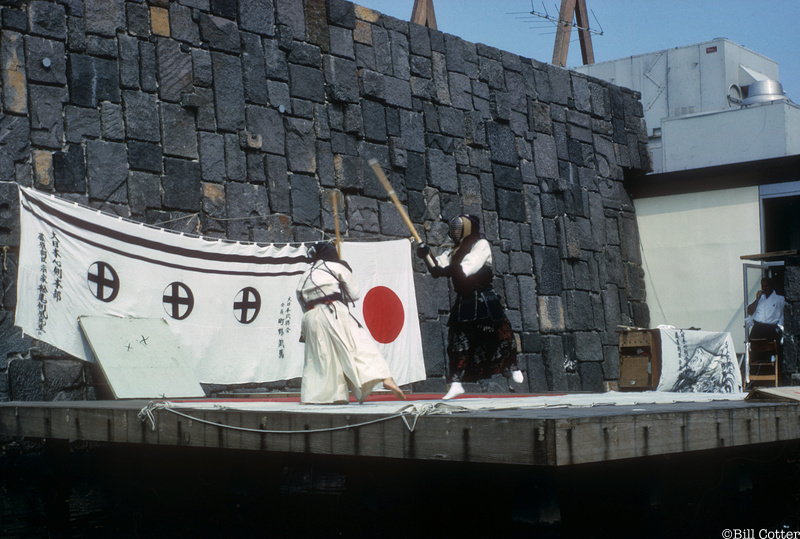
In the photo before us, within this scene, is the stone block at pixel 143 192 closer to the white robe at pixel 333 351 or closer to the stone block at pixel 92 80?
the stone block at pixel 92 80

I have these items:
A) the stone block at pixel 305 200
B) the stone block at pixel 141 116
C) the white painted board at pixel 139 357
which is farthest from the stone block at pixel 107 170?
the stone block at pixel 305 200

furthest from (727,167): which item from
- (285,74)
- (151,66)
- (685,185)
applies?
(151,66)

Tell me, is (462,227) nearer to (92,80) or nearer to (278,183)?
(278,183)

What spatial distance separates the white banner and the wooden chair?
4.75 metres

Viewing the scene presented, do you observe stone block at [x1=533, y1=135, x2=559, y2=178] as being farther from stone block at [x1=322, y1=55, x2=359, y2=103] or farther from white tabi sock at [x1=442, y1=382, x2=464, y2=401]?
white tabi sock at [x1=442, y1=382, x2=464, y2=401]

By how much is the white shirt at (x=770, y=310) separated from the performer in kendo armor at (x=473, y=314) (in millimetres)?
5518

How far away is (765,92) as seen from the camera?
1886cm

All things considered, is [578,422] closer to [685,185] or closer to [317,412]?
[317,412]

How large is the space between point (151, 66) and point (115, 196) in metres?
1.27

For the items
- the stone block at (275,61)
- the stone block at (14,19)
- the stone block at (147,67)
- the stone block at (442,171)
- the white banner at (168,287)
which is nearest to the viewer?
the white banner at (168,287)

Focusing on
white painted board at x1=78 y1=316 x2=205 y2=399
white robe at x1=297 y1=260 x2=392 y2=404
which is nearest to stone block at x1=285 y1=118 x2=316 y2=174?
white painted board at x1=78 y1=316 x2=205 y2=399

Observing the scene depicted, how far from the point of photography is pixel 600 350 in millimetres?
12406

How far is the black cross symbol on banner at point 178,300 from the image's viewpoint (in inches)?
299

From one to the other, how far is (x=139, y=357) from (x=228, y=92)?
2.99 metres
